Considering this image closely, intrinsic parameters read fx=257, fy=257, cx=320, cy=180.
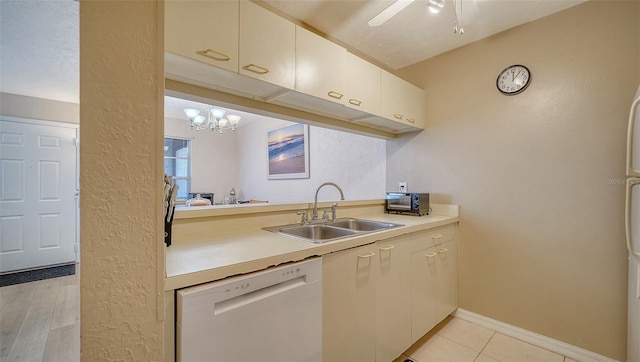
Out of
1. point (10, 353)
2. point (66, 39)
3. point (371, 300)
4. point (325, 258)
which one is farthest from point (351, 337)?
point (66, 39)

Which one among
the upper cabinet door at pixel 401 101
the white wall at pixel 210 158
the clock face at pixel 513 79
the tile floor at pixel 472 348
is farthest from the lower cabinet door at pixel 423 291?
the white wall at pixel 210 158

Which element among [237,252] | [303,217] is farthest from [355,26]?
[237,252]

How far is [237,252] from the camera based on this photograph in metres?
1.04

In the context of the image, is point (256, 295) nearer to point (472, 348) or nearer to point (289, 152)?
point (472, 348)

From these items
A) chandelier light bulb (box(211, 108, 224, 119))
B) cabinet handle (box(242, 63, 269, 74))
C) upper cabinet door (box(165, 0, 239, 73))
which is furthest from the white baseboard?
chandelier light bulb (box(211, 108, 224, 119))

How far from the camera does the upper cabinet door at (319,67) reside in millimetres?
1475

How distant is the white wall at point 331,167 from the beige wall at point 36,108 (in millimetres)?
2719

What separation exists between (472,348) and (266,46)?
2343mm

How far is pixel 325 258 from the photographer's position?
1.17m

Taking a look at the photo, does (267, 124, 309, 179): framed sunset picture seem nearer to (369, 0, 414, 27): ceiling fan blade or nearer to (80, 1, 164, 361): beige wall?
(369, 0, 414, 27): ceiling fan blade

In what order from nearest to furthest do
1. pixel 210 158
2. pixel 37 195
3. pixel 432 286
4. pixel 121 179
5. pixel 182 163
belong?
1. pixel 121 179
2. pixel 432 286
3. pixel 37 195
4. pixel 182 163
5. pixel 210 158

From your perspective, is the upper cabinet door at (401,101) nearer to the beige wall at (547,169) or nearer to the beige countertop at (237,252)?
the beige wall at (547,169)

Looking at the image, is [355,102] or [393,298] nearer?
[393,298]

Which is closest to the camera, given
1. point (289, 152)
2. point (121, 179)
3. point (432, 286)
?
point (121, 179)
